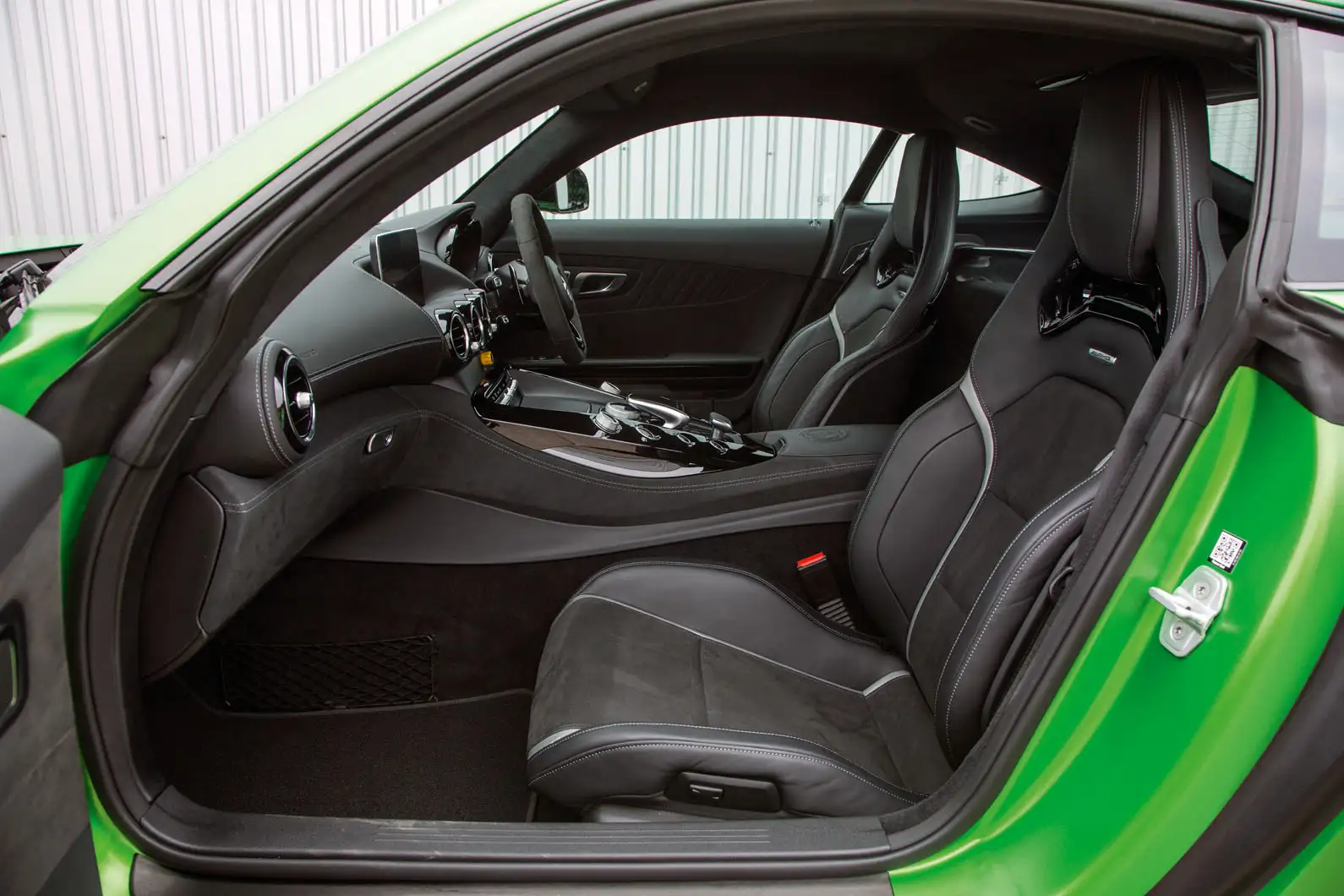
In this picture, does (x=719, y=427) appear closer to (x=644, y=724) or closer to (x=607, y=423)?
(x=607, y=423)

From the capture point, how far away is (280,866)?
908 mm

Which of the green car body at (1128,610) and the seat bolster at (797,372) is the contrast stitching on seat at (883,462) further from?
the seat bolster at (797,372)

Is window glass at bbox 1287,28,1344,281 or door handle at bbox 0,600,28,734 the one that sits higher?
window glass at bbox 1287,28,1344,281

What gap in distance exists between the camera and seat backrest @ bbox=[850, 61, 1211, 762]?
110 centimetres

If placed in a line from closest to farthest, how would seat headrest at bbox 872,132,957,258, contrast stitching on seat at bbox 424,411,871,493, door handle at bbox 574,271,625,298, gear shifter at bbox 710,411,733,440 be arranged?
contrast stitching on seat at bbox 424,411,871,493 → gear shifter at bbox 710,411,733,440 → seat headrest at bbox 872,132,957,258 → door handle at bbox 574,271,625,298

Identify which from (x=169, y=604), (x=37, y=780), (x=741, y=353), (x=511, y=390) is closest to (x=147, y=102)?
(x=741, y=353)

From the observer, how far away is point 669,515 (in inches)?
68.5

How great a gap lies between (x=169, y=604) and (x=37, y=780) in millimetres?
275

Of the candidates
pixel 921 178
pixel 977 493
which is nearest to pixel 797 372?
pixel 921 178

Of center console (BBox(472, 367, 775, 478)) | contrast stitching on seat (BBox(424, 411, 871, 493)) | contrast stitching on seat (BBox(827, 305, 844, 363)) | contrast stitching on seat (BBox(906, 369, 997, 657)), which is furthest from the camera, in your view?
contrast stitching on seat (BBox(827, 305, 844, 363))

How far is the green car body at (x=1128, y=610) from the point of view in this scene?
2.48ft

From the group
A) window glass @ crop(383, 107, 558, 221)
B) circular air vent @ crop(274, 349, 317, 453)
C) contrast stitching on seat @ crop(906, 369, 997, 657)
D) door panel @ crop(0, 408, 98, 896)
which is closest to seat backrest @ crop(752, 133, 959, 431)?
contrast stitching on seat @ crop(906, 369, 997, 657)

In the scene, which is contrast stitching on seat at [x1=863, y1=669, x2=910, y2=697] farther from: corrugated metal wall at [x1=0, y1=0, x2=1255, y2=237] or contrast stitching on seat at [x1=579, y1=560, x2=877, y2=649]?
corrugated metal wall at [x1=0, y1=0, x2=1255, y2=237]

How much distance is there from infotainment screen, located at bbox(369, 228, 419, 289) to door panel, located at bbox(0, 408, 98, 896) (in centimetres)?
107
